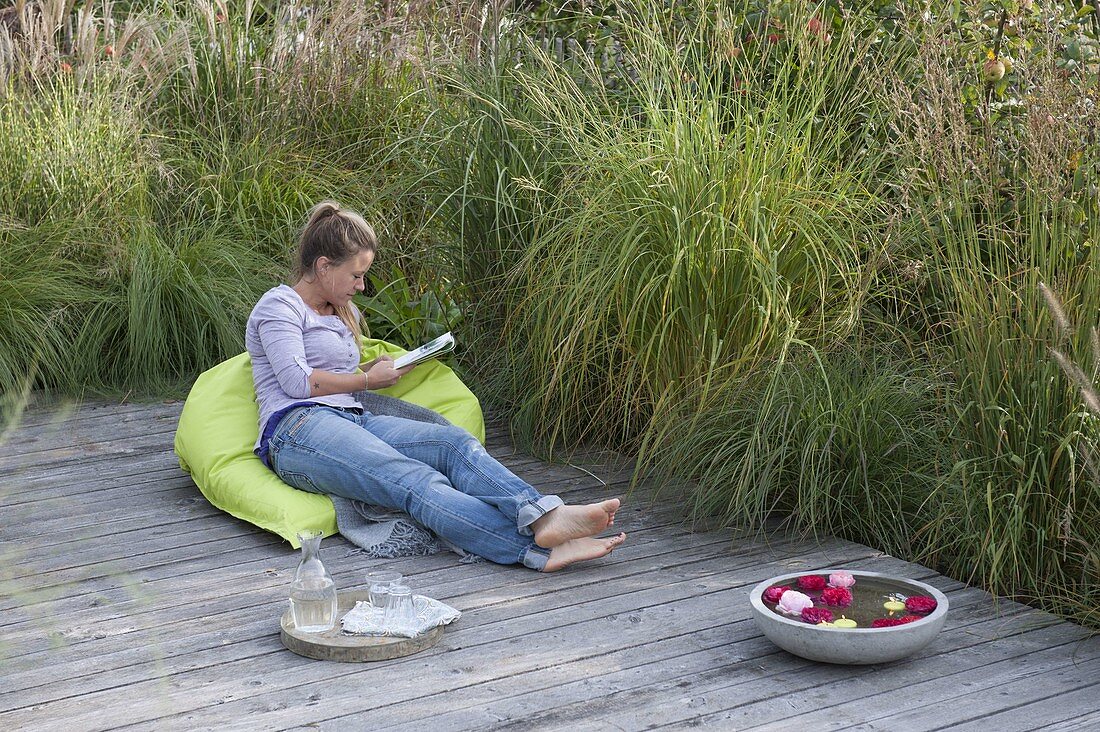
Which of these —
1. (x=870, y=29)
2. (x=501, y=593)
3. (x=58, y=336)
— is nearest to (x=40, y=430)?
(x=58, y=336)

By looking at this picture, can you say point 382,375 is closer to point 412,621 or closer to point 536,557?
point 536,557

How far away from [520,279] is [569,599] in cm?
148

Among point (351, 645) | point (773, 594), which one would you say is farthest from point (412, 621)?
point (773, 594)

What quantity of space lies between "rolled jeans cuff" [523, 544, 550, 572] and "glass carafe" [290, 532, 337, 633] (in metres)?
0.60

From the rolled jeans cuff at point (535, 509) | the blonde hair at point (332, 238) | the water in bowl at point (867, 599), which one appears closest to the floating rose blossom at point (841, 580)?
the water in bowl at point (867, 599)

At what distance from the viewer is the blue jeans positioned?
327 centimetres

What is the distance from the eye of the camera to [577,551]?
127 inches

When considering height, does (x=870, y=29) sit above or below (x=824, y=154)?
above

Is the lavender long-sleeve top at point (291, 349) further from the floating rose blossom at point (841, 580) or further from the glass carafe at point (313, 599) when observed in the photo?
the floating rose blossom at point (841, 580)

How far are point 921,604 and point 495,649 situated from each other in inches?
35.2

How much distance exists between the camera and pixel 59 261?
5016mm

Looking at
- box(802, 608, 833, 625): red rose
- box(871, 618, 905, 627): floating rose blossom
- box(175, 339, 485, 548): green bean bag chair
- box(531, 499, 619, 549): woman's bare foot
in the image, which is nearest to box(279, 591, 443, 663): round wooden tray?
box(531, 499, 619, 549): woman's bare foot

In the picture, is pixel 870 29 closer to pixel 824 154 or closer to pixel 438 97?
pixel 824 154

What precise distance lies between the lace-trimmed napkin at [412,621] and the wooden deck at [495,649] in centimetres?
5
